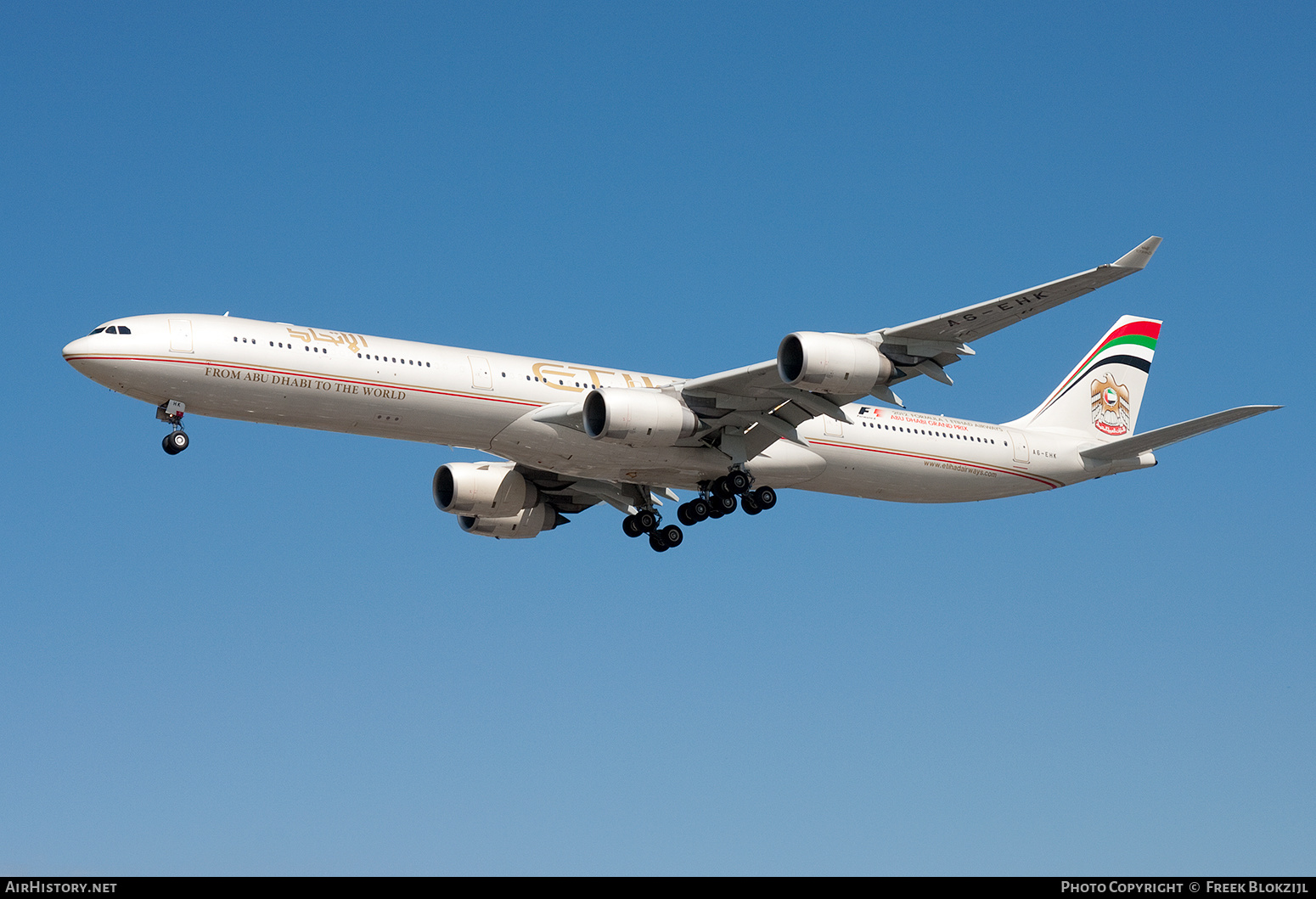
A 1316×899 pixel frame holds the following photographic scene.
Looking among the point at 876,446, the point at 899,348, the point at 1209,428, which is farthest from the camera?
the point at 876,446

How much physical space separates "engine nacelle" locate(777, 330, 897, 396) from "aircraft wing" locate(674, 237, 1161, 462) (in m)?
0.38

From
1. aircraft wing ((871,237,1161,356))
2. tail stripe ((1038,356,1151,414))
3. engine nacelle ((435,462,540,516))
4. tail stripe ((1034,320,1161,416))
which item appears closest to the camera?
aircraft wing ((871,237,1161,356))

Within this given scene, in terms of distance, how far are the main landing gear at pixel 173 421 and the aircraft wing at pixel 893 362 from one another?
11867mm

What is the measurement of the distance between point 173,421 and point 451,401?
6363 mm

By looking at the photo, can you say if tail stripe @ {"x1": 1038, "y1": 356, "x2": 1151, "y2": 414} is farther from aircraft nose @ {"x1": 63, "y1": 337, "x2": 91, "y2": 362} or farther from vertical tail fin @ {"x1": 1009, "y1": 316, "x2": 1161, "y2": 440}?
aircraft nose @ {"x1": 63, "y1": 337, "x2": 91, "y2": 362}

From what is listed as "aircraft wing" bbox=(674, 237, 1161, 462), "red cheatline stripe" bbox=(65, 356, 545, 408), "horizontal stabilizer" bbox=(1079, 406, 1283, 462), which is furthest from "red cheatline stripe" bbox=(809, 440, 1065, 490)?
"red cheatline stripe" bbox=(65, 356, 545, 408)

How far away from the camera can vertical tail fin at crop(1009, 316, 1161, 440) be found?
43.9 m

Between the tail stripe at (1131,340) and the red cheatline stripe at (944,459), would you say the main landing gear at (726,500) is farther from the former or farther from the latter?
the tail stripe at (1131,340)

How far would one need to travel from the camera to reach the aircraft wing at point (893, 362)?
29734 millimetres

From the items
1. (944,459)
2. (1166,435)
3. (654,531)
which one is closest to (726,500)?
(654,531)
